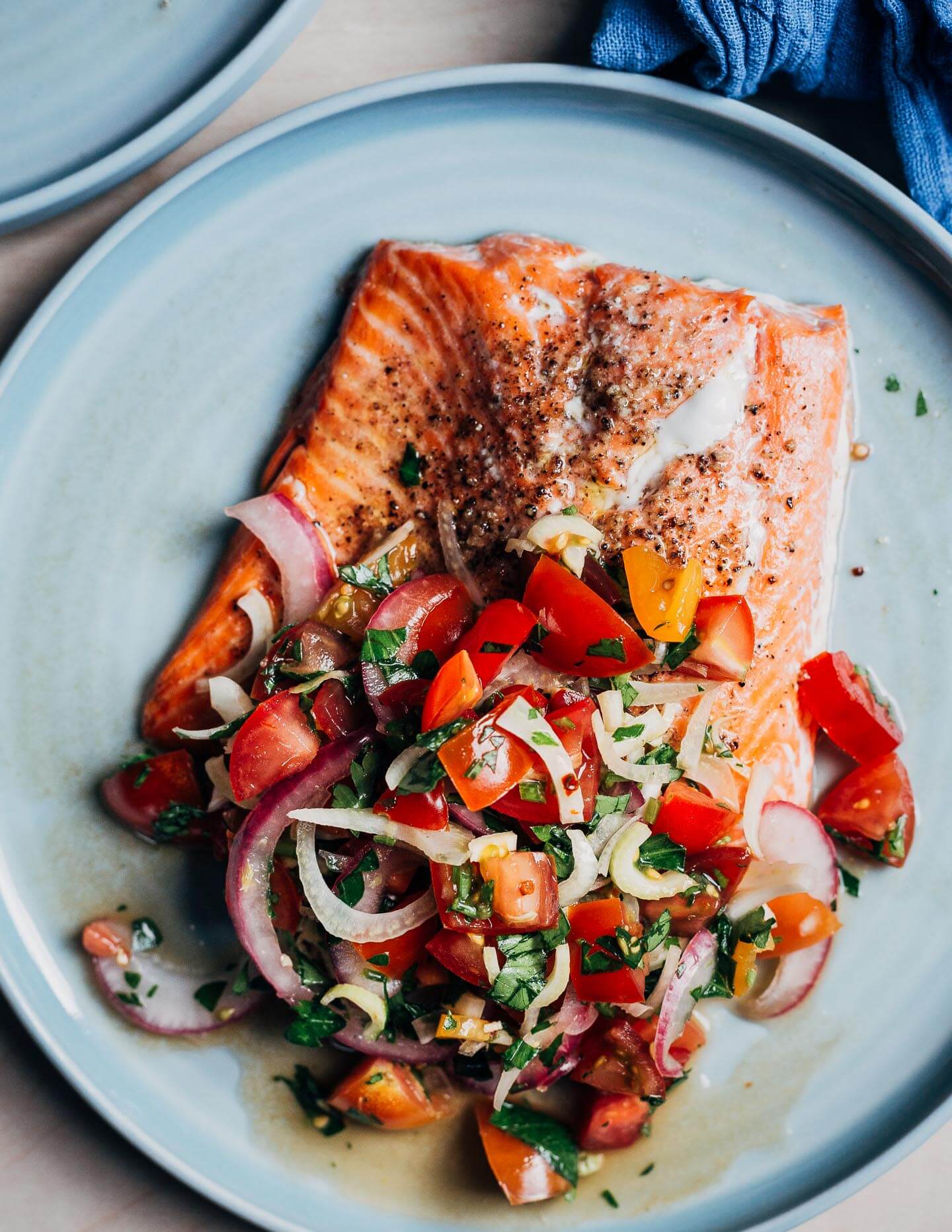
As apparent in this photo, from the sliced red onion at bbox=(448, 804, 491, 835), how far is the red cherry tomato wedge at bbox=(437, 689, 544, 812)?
5 centimetres

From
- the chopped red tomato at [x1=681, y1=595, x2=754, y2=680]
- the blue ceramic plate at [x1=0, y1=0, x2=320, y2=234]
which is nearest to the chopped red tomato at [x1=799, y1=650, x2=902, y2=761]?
the chopped red tomato at [x1=681, y1=595, x2=754, y2=680]

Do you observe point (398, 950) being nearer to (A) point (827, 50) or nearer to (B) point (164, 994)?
(B) point (164, 994)

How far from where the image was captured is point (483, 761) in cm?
190

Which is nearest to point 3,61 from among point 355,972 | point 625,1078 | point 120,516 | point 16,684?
point 120,516

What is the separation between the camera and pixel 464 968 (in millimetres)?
2012

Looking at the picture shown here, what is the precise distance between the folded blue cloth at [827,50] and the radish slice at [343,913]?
1.95 m

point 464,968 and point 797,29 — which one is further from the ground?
point 797,29

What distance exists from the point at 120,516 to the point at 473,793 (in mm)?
1202

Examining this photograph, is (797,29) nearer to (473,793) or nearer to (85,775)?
(473,793)

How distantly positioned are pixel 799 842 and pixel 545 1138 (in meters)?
0.94

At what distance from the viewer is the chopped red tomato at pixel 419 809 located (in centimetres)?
193

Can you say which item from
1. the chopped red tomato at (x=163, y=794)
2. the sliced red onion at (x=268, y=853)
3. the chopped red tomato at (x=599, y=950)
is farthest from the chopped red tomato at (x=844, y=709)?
the chopped red tomato at (x=163, y=794)

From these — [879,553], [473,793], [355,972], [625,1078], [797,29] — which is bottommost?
[355,972]

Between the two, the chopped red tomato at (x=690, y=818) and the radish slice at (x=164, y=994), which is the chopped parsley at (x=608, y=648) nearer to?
the chopped red tomato at (x=690, y=818)
